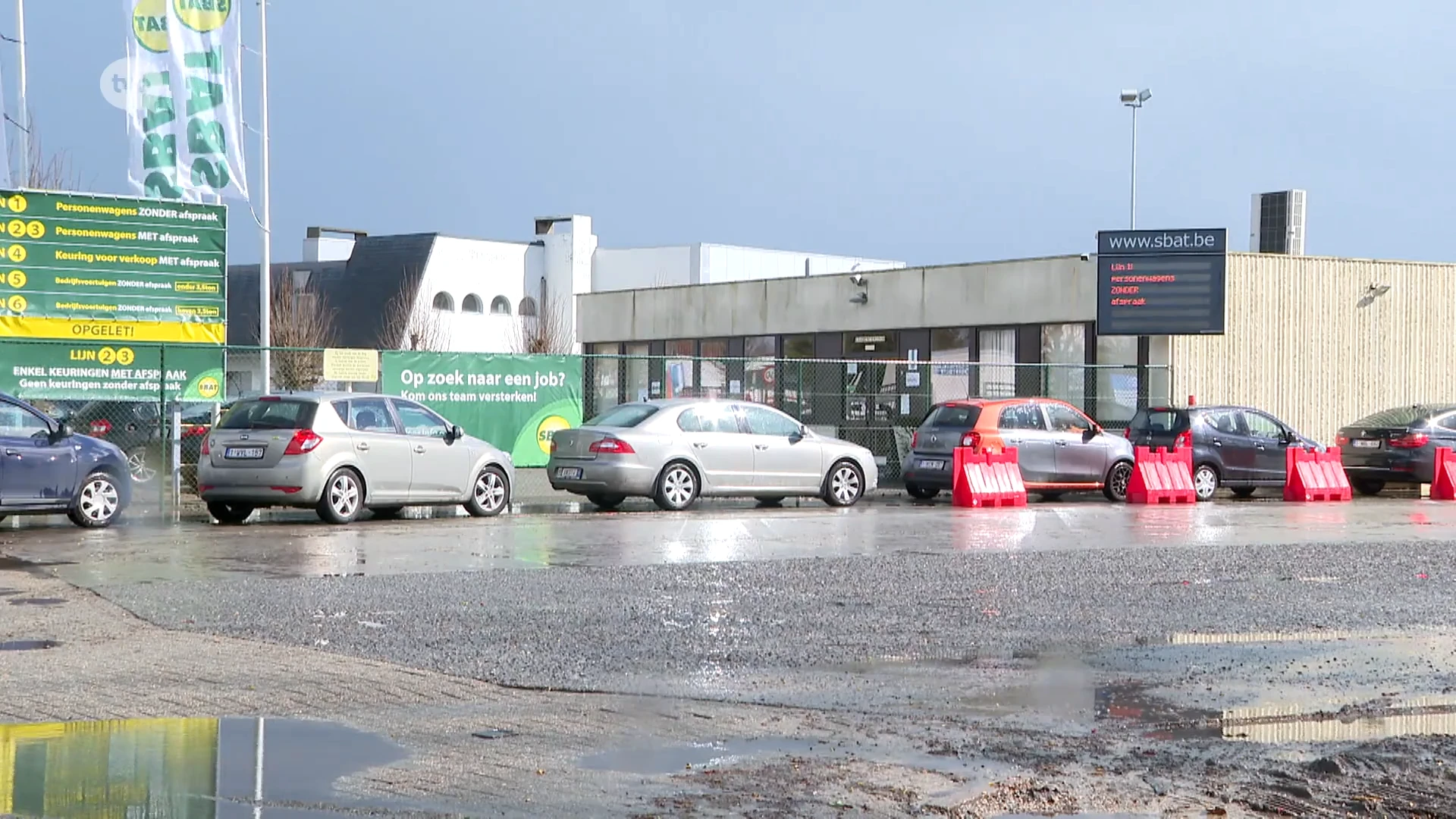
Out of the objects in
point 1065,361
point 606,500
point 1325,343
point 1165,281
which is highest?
point 1165,281

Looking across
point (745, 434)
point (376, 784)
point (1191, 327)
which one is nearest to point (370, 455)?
point (745, 434)

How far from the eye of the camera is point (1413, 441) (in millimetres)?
27312

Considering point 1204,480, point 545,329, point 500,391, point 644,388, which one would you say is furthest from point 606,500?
point 545,329

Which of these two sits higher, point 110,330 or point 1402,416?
point 110,330

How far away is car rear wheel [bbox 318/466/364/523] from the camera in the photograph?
1858 cm

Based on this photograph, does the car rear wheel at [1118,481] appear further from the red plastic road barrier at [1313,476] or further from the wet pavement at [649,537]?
the red plastic road barrier at [1313,476]

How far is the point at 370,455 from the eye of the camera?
19016 millimetres

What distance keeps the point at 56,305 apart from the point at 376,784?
1740 centimetres

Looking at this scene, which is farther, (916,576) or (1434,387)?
(1434,387)

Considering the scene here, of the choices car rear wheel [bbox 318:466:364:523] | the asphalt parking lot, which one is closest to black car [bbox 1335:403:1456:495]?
the asphalt parking lot

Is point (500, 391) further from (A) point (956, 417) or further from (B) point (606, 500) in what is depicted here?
(A) point (956, 417)

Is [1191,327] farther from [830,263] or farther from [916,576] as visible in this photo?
[830,263]

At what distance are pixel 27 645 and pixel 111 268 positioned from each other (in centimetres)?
1364

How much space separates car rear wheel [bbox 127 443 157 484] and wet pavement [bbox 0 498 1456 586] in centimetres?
272
